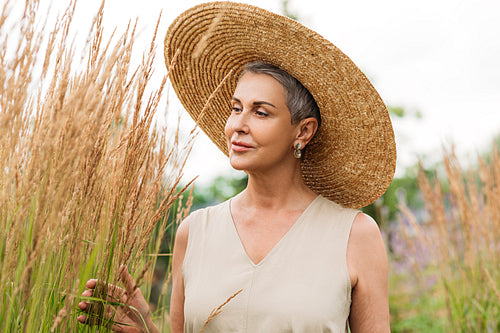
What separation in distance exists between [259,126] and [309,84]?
28 centimetres

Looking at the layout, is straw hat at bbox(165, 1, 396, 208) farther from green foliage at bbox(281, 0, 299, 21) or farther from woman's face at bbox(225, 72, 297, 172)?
green foliage at bbox(281, 0, 299, 21)

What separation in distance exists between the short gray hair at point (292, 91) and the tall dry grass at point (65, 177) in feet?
1.61

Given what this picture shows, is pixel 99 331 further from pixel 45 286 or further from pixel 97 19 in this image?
pixel 97 19

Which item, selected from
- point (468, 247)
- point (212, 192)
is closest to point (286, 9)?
point (212, 192)

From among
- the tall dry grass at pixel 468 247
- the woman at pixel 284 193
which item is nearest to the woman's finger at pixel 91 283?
the woman at pixel 284 193

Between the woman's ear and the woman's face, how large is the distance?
0.13 feet

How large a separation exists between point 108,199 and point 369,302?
94cm

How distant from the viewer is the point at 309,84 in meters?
1.86

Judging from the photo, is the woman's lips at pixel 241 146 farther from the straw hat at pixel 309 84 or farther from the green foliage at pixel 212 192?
the green foliage at pixel 212 192

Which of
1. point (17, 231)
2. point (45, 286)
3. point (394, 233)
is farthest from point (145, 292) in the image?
point (394, 233)

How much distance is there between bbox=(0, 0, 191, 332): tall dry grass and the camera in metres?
1.04

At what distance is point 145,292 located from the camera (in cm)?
210

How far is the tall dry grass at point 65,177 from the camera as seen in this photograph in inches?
41.0

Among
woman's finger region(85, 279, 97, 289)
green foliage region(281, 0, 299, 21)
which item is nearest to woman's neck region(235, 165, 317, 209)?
woman's finger region(85, 279, 97, 289)
